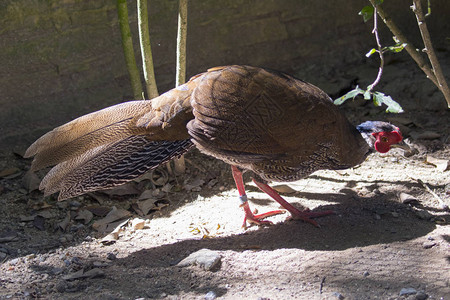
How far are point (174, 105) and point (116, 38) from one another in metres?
1.54

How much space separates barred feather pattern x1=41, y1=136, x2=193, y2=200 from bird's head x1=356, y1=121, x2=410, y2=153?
4.43 feet

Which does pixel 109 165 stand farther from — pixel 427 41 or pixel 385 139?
pixel 427 41

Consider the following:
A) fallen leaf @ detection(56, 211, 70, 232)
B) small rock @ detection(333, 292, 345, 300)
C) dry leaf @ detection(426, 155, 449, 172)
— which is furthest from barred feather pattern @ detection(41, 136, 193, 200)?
dry leaf @ detection(426, 155, 449, 172)

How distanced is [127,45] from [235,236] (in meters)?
1.75

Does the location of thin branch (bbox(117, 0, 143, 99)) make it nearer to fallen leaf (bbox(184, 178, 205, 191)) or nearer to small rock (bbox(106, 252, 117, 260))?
fallen leaf (bbox(184, 178, 205, 191))

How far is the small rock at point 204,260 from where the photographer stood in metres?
3.10

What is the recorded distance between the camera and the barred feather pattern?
3492 millimetres

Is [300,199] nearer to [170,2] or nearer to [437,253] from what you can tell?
[437,253]

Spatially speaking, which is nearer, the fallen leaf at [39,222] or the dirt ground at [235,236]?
the dirt ground at [235,236]

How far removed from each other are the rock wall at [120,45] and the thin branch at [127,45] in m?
0.66

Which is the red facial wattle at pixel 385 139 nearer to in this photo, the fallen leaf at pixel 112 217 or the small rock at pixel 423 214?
the small rock at pixel 423 214

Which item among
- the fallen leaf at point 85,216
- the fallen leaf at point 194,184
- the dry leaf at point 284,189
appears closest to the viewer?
the fallen leaf at point 85,216

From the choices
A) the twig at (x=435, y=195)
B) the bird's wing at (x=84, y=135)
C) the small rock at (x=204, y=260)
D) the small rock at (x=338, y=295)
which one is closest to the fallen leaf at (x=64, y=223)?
the bird's wing at (x=84, y=135)

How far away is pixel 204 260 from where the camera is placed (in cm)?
314
